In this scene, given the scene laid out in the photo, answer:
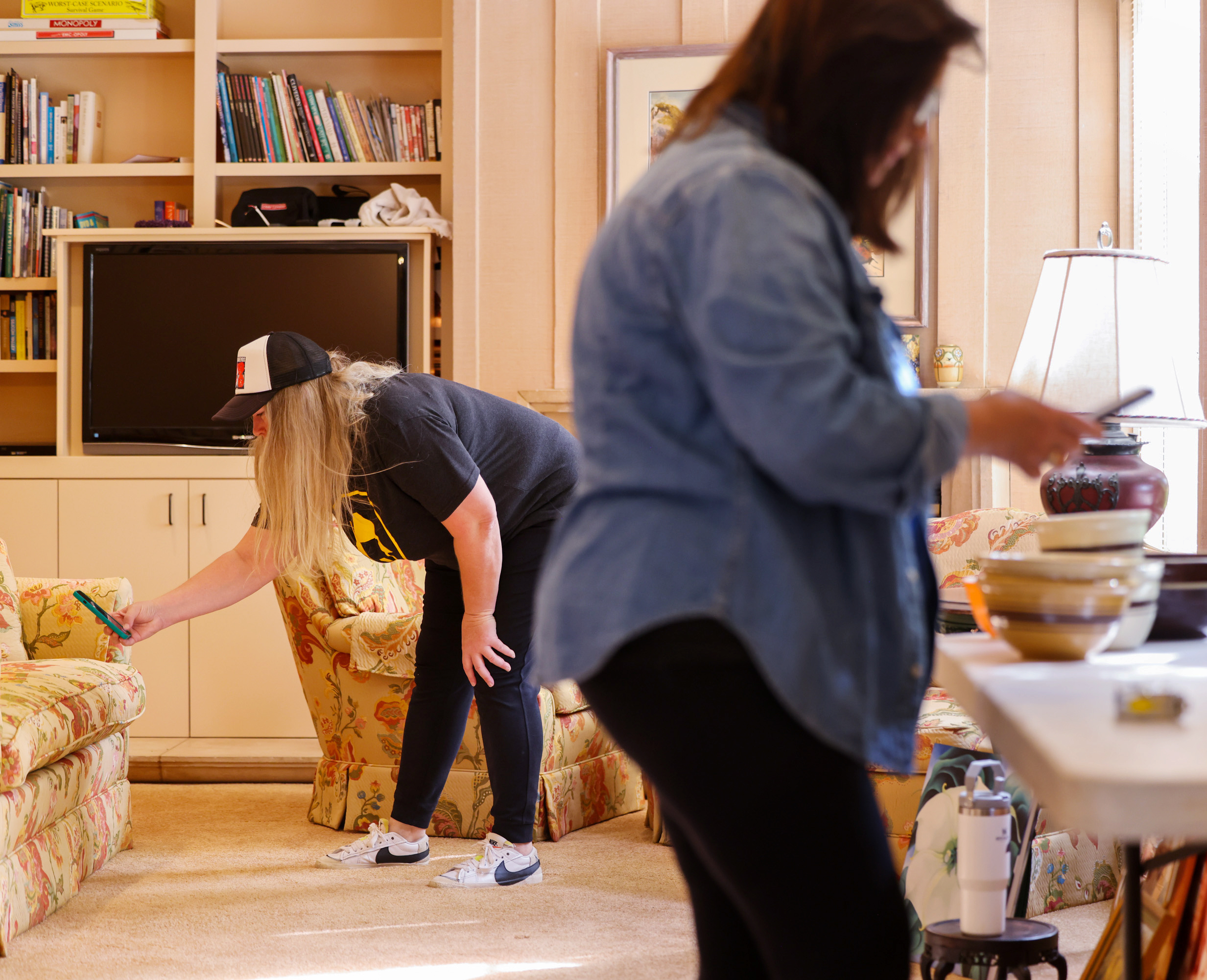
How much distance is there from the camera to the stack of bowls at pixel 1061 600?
0.95 meters

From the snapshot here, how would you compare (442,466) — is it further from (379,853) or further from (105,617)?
(379,853)

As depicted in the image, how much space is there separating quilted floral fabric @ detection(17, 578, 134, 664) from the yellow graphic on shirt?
0.79 meters

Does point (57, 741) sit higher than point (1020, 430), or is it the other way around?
point (1020, 430)

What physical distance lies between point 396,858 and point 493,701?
47 centimetres

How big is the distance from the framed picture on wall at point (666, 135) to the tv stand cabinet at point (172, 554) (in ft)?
5.03

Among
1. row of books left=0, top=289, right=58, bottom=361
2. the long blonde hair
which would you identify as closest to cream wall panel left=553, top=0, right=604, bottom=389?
the long blonde hair

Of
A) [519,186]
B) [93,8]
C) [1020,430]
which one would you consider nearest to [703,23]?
[519,186]

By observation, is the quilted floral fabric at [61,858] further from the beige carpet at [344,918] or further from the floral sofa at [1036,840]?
the floral sofa at [1036,840]

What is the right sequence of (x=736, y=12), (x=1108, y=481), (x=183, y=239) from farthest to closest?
(x=183, y=239), (x=736, y=12), (x=1108, y=481)

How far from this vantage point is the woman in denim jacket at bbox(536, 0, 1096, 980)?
2.31 ft

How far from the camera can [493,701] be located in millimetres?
2311

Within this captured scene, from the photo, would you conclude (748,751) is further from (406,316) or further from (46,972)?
(406,316)

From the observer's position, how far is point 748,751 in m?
0.74

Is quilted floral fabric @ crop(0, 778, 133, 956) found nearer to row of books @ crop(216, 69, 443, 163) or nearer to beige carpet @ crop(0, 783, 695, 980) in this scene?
beige carpet @ crop(0, 783, 695, 980)
